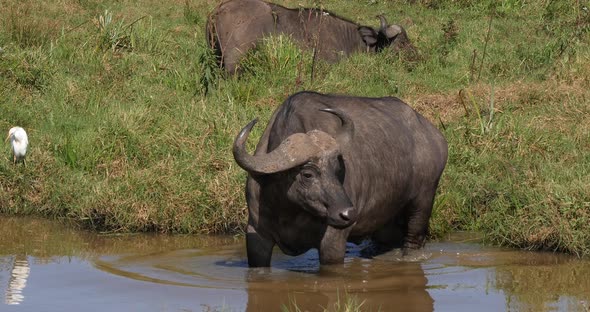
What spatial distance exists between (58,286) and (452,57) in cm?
593

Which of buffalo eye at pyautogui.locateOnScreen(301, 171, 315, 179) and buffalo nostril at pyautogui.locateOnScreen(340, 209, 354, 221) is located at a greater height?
buffalo eye at pyautogui.locateOnScreen(301, 171, 315, 179)

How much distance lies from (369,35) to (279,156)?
21.0 feet

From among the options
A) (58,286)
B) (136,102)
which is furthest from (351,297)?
(136,102)

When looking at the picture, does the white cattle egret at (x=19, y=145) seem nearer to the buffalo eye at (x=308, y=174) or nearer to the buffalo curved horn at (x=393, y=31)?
the buffalo eye at (x=308, y=174)

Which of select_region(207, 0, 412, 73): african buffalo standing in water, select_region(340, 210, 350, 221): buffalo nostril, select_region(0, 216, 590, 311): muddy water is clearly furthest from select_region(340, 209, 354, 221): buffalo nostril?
select_region(207, 0, 412, 73): african buffalo standing in water

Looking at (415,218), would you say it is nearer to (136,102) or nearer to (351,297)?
(351,297)

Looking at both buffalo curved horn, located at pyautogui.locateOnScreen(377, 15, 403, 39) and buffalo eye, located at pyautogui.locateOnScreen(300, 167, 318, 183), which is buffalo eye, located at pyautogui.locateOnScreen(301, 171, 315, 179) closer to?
buffalo eye, located at pyautogui.locateOnScreen(300, 167, 318, 183)

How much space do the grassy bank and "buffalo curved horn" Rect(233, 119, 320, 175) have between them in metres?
1.57

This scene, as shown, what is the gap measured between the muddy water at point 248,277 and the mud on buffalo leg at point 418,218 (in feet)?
0.32

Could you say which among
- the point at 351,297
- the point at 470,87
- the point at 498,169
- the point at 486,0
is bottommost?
the point at 351,297

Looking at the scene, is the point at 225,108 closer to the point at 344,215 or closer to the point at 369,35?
the point at 344,215

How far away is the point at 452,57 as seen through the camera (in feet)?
37.5

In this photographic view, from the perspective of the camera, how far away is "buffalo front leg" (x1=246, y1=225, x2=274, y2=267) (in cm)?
667

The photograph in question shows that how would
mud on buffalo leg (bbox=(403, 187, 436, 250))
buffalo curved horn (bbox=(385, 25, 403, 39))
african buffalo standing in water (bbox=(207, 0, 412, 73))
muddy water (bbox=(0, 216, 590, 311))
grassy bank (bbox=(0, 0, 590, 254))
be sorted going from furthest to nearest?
1. buffalo curved horn (bbox=(385, 25, 403, 39))
2. african buffalo standing in water (bbox=(207, 0, 412, 73))
3. grassy bank (bbox=(0, 0, 590, 254))
4. mud on buffalo leg (bbox=(403, 187, 436, 250))
5. muddy water (bbox=(0, 216, 590, 311))
